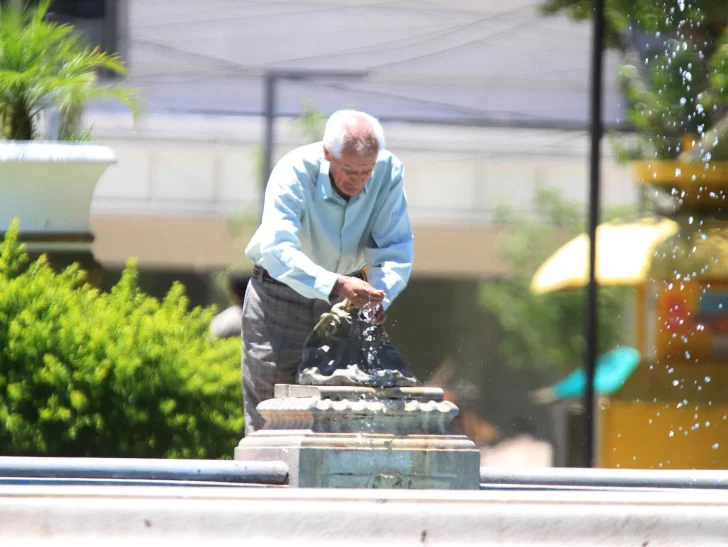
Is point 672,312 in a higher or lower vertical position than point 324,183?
lower

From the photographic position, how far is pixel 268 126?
22.0ft

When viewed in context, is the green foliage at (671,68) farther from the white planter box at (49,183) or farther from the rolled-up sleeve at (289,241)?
the rolled-up sleeve at (289,241)

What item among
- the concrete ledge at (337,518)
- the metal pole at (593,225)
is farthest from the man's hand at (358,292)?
the metal pole at (593,225)

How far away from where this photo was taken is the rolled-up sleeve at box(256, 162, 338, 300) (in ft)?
11.8

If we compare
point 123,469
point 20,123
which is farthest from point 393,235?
point 20,123

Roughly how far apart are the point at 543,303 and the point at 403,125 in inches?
42.4

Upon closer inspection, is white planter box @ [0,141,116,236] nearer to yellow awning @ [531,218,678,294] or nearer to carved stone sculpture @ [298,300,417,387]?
carved stone sculpture @ [298,300,417,387]

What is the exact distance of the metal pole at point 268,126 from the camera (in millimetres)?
6684

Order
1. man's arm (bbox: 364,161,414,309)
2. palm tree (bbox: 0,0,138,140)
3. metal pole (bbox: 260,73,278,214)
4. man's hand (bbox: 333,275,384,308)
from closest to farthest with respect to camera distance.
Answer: man's hand (bbox: 333,275,384,308), man's arm (bbox: 364,161,414,309), palm tree (bbox: 0,0,138,140), metal pole (bbox: 260,73,278,214)

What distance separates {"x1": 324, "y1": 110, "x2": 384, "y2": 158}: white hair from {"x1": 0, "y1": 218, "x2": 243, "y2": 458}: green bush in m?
1.40

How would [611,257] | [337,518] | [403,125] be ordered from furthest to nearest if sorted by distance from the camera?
[611,257]
[403,125]
[337,518]

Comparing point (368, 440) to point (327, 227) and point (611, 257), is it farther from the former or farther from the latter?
point (611, 257)

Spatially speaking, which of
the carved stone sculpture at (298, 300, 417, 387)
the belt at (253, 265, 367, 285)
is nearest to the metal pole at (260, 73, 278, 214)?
the belt at (253, 265, 367, 285)

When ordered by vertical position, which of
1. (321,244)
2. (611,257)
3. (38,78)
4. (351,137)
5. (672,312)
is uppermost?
(38,78)
